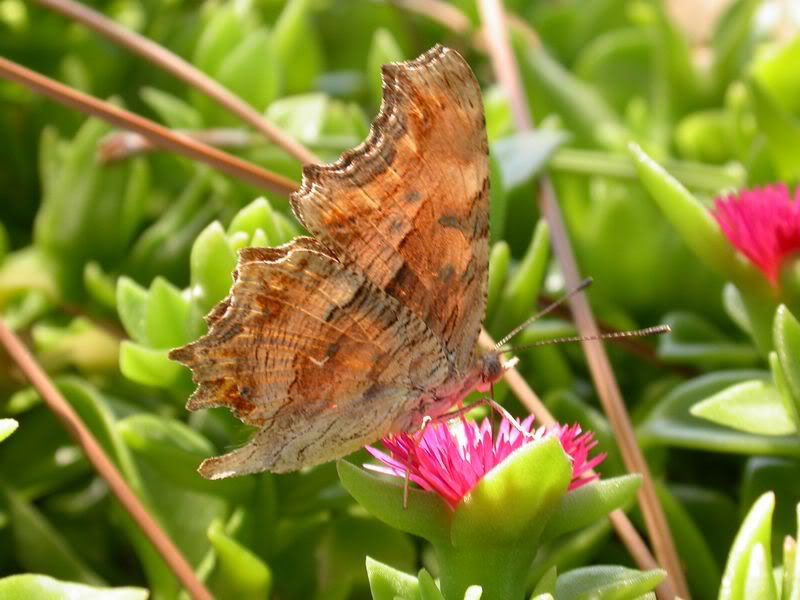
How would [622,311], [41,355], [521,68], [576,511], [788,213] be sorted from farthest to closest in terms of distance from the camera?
[521,68] → [622,311] → [41,355] → [788,213] → [576,511]

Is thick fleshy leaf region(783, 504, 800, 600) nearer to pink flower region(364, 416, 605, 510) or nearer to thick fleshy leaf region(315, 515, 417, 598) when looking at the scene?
pink flower region(364, 416, 605, 510)

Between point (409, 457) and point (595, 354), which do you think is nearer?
point (409, 457)

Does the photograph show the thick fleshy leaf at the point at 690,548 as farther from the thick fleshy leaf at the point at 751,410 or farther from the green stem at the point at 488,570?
the green stem at the point at 488,570

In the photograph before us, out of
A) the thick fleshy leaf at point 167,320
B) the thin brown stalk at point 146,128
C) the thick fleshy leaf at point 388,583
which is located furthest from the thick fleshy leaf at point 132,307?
the thick fleshy leaf at point 388,583

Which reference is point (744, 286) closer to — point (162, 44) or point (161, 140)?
point (161, 140)

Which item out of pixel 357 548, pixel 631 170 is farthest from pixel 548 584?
pixel 631 170

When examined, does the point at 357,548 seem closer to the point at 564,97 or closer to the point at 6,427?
the point at 6,427

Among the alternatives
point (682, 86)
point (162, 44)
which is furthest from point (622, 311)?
point (162, 44)
